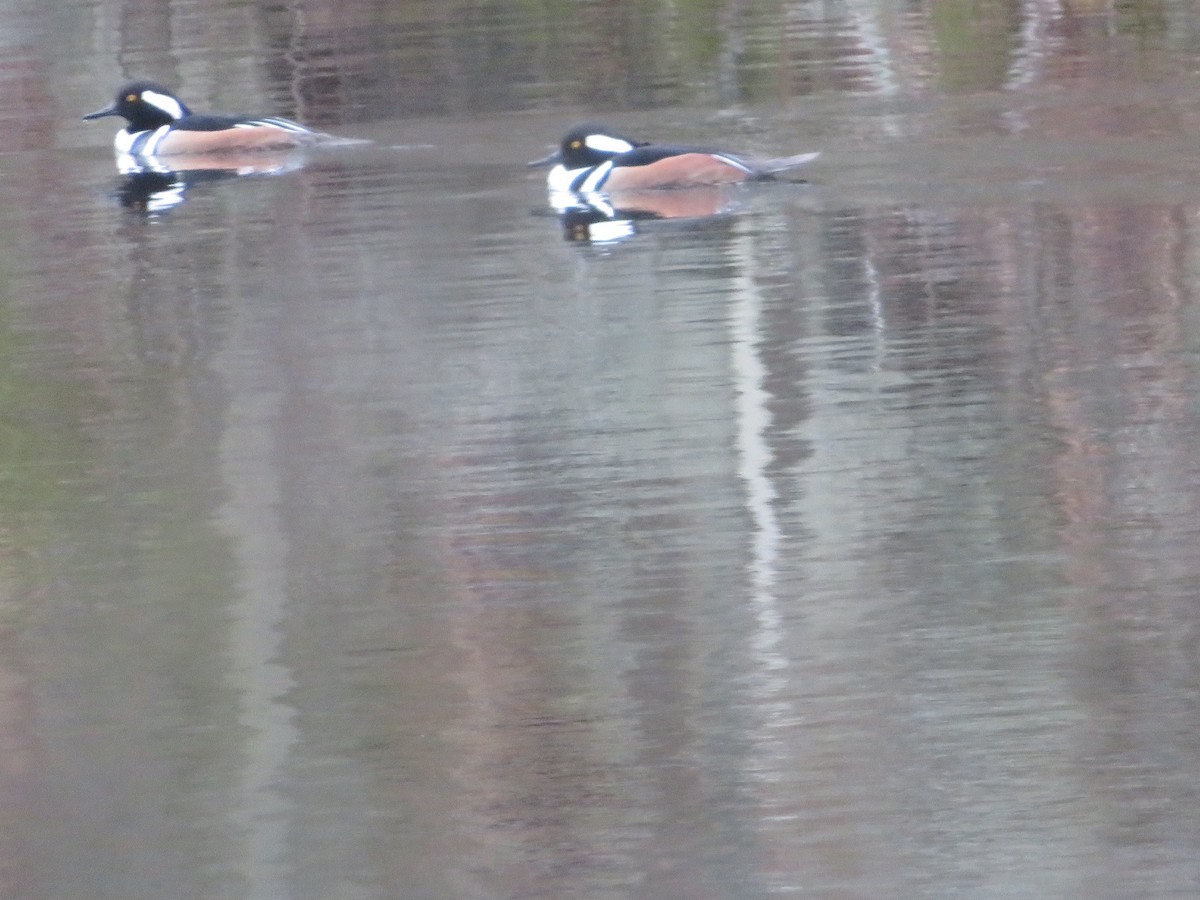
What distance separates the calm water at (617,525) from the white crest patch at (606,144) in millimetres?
454

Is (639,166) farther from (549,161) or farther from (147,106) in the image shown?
(147,106)

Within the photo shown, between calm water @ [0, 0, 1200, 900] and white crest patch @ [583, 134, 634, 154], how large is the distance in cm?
45

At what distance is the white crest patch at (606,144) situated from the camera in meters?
11.3

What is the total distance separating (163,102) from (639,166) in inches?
144

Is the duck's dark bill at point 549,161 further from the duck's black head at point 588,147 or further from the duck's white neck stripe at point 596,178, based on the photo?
the duck's white neck stripe at point 596,178

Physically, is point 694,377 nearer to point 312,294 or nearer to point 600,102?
point 312,294

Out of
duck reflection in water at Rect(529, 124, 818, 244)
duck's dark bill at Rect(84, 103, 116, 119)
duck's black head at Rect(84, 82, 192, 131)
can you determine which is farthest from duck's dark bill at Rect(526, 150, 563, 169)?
duck's dark bill at Rect(84, 103, 116, 119)

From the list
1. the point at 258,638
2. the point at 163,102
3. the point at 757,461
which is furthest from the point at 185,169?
the point at 258,638

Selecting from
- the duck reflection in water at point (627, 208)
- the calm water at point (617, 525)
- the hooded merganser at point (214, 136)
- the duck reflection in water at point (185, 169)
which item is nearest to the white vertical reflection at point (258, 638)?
the calm water at point (617, 525)

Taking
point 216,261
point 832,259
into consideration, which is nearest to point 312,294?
point 216,261

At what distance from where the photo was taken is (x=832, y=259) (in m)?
9.60

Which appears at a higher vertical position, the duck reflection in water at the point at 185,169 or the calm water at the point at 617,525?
the duck reflection in water at the point at 185,169

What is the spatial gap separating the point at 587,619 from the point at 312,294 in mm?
3823

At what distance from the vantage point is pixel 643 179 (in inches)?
438
